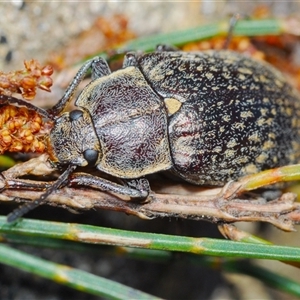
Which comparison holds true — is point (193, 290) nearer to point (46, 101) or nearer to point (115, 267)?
point (115, 267)

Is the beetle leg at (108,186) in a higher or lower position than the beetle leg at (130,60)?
lower

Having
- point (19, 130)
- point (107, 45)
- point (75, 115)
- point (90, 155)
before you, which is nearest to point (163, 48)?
point (107, 45)

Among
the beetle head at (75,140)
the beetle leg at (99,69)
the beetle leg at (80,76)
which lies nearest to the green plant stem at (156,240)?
the beetle head at (75,140)

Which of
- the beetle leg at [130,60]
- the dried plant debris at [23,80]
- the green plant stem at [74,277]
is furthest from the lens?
the beetle leg at [130,60]

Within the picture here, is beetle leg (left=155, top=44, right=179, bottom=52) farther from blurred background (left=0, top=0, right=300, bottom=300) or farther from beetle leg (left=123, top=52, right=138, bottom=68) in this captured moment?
blurred background (left=0, top=0, right=300, bottom=300)

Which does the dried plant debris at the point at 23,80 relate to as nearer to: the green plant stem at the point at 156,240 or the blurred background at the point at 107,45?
the green plant stem at the point at 156,240

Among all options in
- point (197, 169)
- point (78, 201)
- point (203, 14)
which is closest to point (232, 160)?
point (197, 169)
